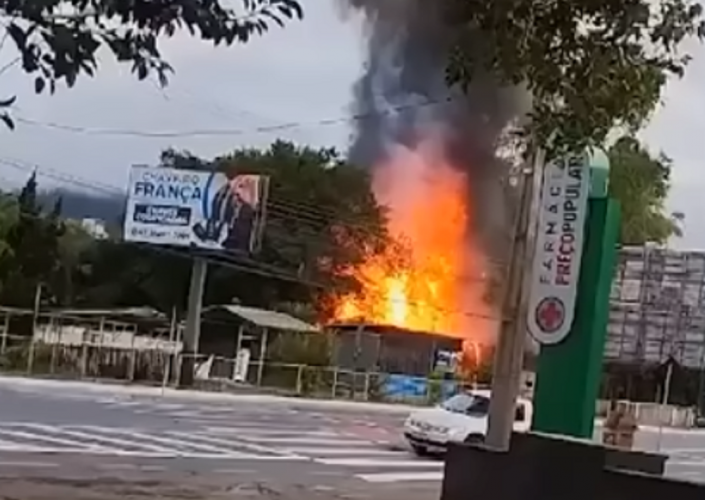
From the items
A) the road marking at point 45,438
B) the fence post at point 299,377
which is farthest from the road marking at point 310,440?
the fence post at point 299,377

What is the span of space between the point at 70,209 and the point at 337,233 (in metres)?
10.1

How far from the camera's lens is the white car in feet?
76.3

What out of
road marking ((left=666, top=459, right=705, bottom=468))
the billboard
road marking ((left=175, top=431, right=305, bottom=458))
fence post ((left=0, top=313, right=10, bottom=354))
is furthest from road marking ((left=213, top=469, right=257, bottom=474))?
the billboard

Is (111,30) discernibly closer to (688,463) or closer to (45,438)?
(45,438)

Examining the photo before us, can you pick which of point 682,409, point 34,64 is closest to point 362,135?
point 682,409

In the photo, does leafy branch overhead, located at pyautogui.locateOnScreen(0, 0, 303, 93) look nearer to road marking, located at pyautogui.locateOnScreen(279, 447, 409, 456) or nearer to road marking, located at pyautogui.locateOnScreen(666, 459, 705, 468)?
road marking, located at pyautogui.locateOnScreen(279, 447, 409, 456)

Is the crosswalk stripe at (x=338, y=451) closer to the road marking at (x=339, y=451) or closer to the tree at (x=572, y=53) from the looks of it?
the road marking at (x=339, y=451)

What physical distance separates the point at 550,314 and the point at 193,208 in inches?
1309

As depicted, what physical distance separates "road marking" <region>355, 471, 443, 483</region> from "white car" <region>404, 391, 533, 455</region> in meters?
2.47

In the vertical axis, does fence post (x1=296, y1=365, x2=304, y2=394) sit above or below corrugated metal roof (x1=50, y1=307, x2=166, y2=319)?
below

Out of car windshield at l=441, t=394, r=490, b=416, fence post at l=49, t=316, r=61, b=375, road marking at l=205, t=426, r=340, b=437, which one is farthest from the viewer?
fence post at l=49, t=316, r=61, b=375

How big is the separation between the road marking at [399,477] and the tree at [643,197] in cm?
528

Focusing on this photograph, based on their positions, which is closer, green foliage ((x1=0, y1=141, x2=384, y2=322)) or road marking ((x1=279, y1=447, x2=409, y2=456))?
road marking ((x1=279, y1=447, x2=409, y2=456))

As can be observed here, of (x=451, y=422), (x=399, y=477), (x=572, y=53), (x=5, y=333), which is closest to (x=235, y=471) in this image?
(x=399, y=477)
